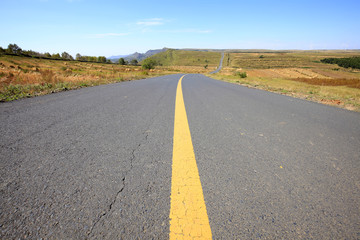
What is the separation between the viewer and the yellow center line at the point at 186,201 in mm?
847

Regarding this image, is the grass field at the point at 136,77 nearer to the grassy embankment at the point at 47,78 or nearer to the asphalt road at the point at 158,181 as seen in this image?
the grassy embankment at the point at 47,78

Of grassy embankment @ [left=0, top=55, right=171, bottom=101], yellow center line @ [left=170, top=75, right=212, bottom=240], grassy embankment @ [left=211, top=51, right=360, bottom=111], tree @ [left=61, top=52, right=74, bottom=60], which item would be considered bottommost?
grassy embankment @ [left=211, top=51, right=360, bottom=111]

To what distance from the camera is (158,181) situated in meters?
1.22

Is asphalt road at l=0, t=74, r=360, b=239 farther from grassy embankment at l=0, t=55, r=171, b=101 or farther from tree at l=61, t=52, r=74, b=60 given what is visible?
tree at l=61, t=52, r=74, b=60

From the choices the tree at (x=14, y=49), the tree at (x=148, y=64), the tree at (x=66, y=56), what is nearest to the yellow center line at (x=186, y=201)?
the tree at (x=148, y=64)

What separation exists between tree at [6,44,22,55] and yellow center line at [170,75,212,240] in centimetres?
8058

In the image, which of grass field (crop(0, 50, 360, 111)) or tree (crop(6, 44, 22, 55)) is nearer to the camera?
grass field (crop(0, 50, 360, 111))

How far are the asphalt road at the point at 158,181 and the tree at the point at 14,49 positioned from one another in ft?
259

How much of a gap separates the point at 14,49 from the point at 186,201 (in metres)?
85.7

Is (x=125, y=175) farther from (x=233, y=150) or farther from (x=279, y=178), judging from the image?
(x=279, y=178)

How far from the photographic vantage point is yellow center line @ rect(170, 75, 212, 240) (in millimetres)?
847

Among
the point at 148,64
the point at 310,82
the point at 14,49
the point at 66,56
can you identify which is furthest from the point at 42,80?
the point at 66,56

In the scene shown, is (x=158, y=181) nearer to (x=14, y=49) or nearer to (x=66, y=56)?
(x=14, y=49)

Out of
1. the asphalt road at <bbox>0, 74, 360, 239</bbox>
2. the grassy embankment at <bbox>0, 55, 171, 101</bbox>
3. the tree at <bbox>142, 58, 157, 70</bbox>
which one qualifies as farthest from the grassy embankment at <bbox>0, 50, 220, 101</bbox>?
the tree at <bbox>142, 58, 157, 70</bbox>
